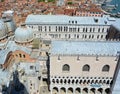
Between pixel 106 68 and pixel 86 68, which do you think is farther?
pixel 86 68

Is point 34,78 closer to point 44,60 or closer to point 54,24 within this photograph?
point 44,60

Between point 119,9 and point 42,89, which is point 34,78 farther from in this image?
point 119,9

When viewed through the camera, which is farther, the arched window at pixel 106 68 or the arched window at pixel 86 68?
the arched window at pixel 86 68

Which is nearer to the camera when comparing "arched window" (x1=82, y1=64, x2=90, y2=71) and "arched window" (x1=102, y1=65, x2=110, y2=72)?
"arched window" (x1=102, y1=65, x2=110, y2=72)

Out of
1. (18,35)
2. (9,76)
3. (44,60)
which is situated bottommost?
(44,60)

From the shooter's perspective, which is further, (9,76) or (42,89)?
(42,89)

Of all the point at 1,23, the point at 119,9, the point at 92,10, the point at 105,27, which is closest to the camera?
the point at 1,23

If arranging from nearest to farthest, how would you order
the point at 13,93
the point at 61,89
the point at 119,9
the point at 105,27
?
the point at 13,93, the point at 61,89, the point at 105,27, the point at 119,9

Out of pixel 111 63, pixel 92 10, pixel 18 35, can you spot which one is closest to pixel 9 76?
pixel 18 35

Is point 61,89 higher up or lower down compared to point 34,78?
lower down

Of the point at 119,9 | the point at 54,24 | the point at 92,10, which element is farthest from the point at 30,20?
the point at 119,9
